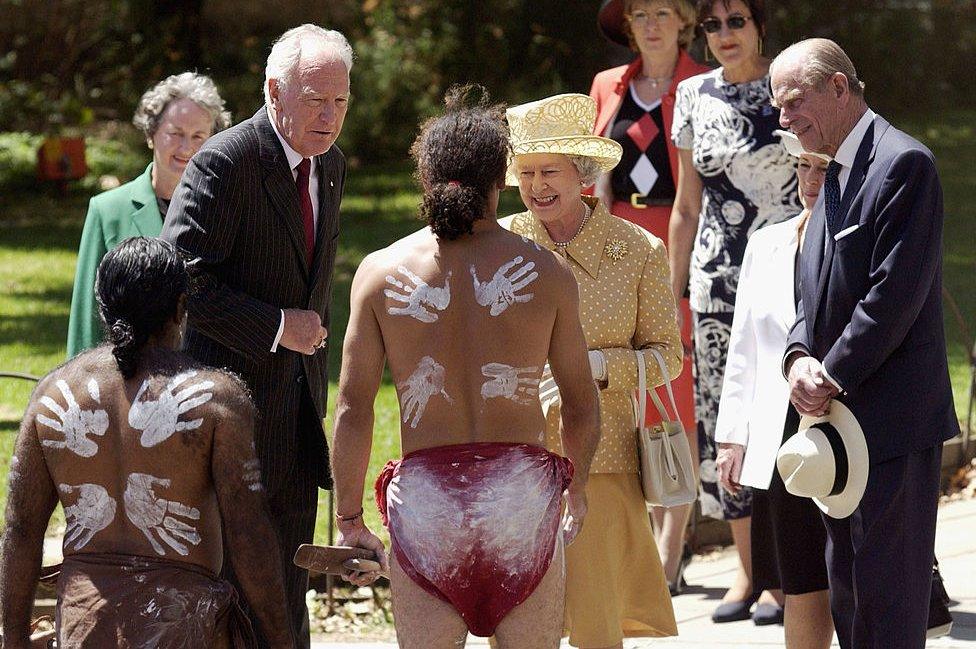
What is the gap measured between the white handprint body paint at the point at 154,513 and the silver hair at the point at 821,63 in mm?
2165

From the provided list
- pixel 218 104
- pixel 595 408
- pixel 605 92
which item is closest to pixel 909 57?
pixel 605 92

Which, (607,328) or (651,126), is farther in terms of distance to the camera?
(651,126)

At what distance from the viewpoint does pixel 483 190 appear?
3.74 metres

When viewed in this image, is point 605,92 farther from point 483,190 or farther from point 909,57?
point 909,57

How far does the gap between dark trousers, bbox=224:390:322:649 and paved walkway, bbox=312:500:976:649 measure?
1.36m

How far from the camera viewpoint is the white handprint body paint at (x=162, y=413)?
10.7 ft

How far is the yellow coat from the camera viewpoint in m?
4.78

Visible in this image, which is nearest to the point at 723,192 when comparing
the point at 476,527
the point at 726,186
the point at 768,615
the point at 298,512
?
the point at 726,186

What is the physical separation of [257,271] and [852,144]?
183 cm

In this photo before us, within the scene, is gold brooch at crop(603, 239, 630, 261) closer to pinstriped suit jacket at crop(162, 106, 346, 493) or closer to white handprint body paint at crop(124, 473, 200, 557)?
pinstriped suit jacket at crop(162, 106, 346, 493)

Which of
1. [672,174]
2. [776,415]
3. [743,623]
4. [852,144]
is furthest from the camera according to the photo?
[672,174]

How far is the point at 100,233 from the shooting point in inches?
222

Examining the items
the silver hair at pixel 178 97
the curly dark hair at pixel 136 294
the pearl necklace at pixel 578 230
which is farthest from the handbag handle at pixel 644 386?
the silver hair at pixel 178 97

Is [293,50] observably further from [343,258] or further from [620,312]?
[343,258]
